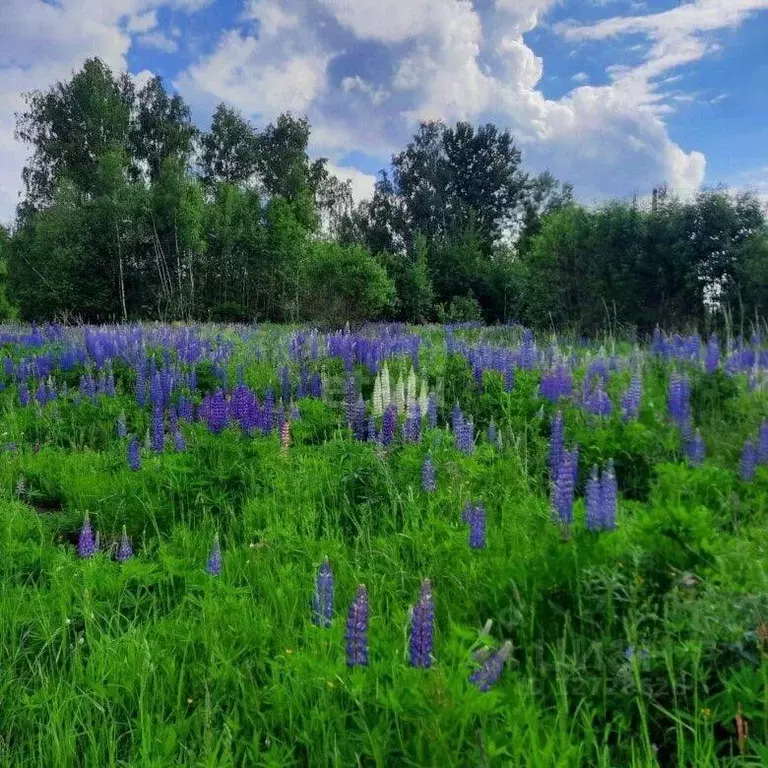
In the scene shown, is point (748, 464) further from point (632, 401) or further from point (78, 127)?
point (78, 127)

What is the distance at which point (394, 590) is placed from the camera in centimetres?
282

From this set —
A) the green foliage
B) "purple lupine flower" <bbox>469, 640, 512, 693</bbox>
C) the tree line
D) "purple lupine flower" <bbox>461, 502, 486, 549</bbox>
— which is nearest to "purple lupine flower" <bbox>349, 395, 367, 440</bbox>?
"purple lupine flower" <bbox>461, 502, 486, 549</bbox>

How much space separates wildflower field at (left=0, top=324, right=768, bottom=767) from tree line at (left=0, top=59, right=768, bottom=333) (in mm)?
6999

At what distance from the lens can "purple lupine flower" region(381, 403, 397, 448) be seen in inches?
Answer: 175

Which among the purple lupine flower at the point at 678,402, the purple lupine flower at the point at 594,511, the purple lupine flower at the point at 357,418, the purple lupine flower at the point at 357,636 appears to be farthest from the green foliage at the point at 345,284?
the purple lupine flower at the point at 357,636

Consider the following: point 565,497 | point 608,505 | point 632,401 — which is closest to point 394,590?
point 565,497

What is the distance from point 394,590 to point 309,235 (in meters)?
35.9

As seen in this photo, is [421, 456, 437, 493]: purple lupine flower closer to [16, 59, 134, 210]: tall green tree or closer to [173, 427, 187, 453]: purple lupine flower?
[173, 427, 187, 453]: purple lupine flower

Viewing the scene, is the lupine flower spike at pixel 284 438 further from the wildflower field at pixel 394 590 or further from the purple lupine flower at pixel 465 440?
the purple lupine flower at pixel 465 440

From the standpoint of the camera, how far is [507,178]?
170ft

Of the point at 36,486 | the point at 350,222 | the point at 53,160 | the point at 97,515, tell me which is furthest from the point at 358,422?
the point at 350,222

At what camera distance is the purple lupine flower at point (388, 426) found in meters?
4.44

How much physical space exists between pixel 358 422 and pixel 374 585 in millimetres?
2366

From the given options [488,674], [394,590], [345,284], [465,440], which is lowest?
[394,590]
